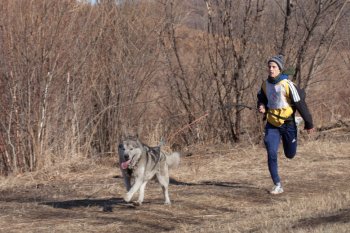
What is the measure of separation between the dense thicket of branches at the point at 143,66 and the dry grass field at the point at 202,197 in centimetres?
93

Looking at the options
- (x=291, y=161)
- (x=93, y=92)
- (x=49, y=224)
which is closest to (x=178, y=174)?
(x=291, y=161)

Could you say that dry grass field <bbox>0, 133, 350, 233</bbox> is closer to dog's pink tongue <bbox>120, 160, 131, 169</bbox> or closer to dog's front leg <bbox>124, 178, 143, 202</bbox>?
dog's front leg <bbox>124, 178, 143, 202</bbox>

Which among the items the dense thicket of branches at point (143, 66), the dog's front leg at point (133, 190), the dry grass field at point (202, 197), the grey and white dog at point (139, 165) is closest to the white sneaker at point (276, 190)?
the dry grass field at point (202, 197)

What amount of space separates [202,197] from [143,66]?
19.4 feet

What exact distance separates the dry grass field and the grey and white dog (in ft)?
1.00

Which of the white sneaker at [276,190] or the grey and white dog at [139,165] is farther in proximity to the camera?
the white sneaker at [276,190]

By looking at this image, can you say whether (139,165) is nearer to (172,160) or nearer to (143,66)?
(172,160)

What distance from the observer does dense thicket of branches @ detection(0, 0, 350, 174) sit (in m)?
13.6

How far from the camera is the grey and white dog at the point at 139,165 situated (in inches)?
376

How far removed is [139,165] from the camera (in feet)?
31.5

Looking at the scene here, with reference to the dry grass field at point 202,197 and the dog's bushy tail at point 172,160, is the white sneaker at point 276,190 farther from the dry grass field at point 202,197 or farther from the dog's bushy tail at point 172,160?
the dog's bushy tail at point 172,160

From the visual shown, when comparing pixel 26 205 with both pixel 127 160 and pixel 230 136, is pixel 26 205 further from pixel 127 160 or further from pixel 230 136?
pixel 230 136

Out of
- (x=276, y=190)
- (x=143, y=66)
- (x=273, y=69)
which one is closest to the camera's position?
(x=273, y=69)

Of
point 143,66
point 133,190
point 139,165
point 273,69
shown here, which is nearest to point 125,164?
point 139,165
